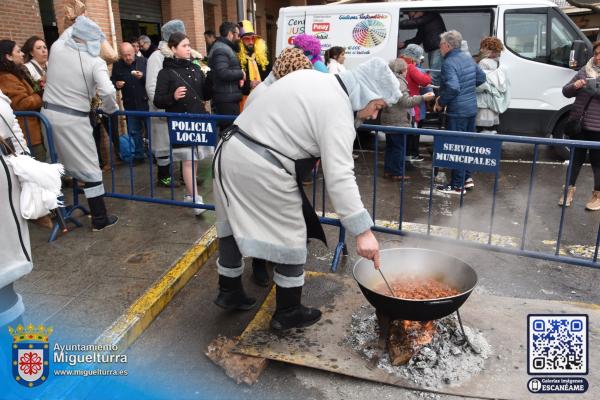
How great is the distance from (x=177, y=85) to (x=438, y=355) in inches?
157

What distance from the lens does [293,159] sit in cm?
284

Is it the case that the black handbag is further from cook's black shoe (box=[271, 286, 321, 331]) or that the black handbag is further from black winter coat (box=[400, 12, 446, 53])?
cook's black shoe (box=[271, 286, 321, 331])

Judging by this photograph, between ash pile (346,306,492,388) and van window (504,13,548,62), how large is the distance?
6.61m

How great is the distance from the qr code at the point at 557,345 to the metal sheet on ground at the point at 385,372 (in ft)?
0.29

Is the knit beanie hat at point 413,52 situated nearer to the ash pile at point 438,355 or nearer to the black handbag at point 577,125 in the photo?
the black handbag at point 577,125

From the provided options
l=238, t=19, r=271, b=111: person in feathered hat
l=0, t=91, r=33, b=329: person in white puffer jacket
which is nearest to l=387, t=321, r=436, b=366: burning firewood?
l=0, t=91, r=33, b=329: person in white puffer jacket

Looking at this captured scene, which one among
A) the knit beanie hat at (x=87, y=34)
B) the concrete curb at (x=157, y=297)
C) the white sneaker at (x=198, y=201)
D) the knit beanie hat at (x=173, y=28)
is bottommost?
the concrete curb at (x=157, y=297)

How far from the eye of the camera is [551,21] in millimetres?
8180

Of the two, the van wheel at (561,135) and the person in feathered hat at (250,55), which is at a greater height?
the person in feathered hat at (250,55)

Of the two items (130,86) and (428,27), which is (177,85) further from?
(428,27)

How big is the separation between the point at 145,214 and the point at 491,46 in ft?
17.3

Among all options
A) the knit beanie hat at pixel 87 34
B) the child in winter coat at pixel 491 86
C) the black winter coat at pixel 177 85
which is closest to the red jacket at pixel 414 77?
the child in winter coat at pixel 491 86

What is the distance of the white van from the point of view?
8.16 metres

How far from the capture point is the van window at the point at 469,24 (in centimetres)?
839
